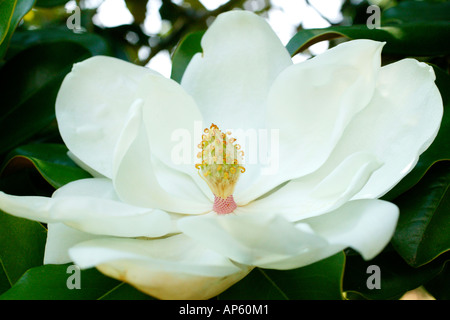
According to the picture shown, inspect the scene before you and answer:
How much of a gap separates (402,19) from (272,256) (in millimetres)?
1091

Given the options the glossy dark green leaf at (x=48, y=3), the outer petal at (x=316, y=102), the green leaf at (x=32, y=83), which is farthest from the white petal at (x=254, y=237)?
the glossy dark green leaf at (x=48, y=3)

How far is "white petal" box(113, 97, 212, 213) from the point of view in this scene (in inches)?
32.9

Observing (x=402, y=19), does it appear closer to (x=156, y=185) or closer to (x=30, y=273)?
(x=156, y=185)

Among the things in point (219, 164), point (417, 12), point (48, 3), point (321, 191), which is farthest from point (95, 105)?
point (417, 12)

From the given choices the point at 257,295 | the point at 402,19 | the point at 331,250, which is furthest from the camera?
the point at 402,19

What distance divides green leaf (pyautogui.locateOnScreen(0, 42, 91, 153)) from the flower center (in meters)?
0.57

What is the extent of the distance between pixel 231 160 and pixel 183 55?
0.36 metres

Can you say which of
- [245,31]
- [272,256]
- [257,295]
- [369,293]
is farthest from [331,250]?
[245,31]

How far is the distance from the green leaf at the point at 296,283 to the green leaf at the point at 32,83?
0.83 meters

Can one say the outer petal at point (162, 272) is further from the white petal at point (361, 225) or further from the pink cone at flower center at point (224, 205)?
the pink cone at flower center at point (224, 205)

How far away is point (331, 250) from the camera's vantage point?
71 centimetres

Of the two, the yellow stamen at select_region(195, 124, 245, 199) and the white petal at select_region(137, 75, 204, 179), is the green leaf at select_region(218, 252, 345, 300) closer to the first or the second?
the yellow stamen at select_region(195, 124, 245, 199)

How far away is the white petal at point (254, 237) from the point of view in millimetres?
662

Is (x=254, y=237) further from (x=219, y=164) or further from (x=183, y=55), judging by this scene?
(x=183, y=55)
